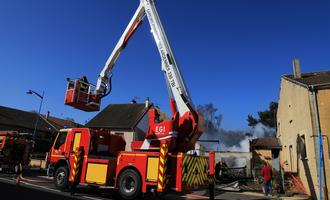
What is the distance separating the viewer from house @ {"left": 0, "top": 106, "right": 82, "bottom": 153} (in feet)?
151

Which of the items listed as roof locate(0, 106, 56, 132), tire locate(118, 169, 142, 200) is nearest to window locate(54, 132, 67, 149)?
tire locate(118, 169, 142, 200)

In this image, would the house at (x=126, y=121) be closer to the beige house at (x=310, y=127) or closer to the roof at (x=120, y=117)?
the roof at (x=120, y=117)

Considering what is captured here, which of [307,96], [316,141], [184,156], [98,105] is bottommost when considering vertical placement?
[184,156]

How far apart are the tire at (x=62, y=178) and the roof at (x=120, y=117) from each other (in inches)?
786

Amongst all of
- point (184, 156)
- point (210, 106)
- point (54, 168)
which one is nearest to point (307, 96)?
point (184, 156)

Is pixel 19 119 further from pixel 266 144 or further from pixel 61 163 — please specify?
pixel 61 163

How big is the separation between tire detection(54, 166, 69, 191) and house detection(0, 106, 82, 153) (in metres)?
34.6

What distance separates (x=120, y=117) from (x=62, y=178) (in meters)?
23.8

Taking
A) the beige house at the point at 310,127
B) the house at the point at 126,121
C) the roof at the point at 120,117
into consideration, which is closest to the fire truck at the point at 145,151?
the beige house at the point at 310,127

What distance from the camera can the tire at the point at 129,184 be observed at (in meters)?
9.74

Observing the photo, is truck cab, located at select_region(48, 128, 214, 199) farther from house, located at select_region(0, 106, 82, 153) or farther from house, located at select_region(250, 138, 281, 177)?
house, located at select_region(0, 106, 82, 153)

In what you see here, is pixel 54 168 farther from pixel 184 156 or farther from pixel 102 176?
pixel 184 156

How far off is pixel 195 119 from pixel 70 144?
Result: 5.68 m

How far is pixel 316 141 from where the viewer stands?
45.9 feet
